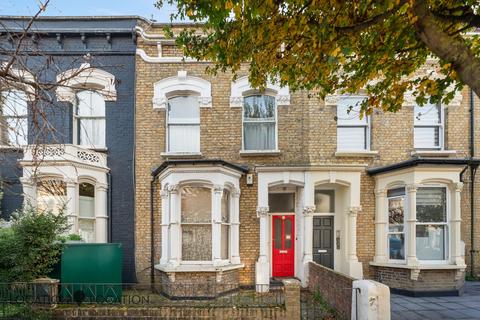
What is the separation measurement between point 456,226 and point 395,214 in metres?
1.62

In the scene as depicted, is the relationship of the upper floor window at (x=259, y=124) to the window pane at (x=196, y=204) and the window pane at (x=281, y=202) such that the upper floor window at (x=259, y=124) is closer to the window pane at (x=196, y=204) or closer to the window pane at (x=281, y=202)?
the window pane at (x=281, y=202)

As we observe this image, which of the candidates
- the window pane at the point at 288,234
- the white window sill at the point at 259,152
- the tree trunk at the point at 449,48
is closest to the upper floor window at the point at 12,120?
the tree trunk at the point at 449,48

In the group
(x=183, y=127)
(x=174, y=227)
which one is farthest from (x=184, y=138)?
(x=174, y=227)

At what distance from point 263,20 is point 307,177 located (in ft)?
17.9

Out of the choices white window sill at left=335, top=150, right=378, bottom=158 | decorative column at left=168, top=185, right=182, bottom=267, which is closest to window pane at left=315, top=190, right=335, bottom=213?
white window sill at left=335, top=150, right=378, bottom=158

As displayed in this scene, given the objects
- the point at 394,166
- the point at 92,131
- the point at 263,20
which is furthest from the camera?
the point at 92,131

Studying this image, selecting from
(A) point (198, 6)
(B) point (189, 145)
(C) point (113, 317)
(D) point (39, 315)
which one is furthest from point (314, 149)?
(D) point (39, 315)

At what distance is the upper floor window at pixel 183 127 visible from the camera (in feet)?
34.1

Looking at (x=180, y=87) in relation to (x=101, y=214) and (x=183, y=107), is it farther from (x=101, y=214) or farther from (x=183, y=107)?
(x=101, y=214)

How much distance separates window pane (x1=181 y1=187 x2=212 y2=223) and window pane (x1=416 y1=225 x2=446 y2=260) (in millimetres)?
6349

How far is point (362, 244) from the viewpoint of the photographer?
1007 cm

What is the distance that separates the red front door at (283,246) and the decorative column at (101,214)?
217 inches

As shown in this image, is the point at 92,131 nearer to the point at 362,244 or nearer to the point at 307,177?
the point at 307,177

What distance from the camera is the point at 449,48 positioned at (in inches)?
178
